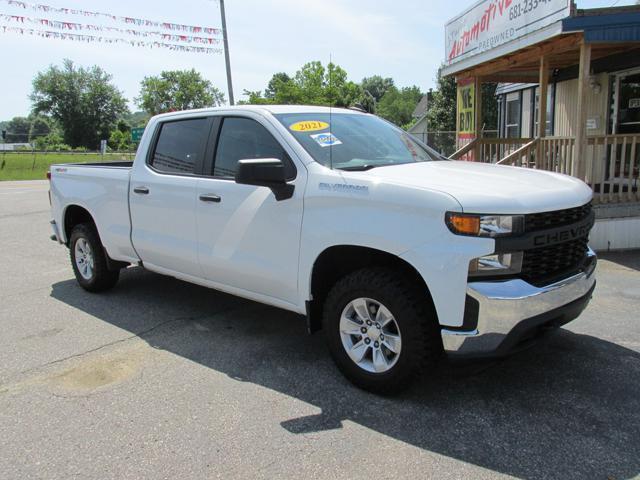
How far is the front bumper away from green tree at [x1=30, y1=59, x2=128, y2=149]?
10180 cm

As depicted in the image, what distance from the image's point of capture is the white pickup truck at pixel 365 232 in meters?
3.08

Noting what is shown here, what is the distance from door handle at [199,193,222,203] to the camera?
4316 mm

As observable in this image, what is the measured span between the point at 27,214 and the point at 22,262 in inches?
247

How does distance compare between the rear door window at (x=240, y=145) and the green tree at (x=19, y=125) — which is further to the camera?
the green tree at (x=19, y=125)

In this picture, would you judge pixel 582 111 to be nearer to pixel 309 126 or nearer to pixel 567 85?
pixel 567 85

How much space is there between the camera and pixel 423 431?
317 cm

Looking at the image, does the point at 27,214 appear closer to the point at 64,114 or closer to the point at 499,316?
the point at 499,316

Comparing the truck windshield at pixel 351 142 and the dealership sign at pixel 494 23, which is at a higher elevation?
the dealership sign at pixel 494 23

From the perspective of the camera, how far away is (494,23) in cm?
979

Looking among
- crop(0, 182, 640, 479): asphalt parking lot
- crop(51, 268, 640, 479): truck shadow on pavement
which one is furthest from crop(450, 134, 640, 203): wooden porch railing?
crop(51, 268, 640, 479): truck shadow on pavement

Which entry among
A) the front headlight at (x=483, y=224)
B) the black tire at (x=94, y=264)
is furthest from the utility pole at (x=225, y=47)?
the front headlight at (x=483, y=224)

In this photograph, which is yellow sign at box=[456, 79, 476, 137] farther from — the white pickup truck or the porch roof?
the white pickup truck

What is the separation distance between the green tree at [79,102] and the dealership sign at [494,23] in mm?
94306

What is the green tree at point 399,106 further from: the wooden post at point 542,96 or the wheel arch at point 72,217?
the wheel arch at point 72,217
